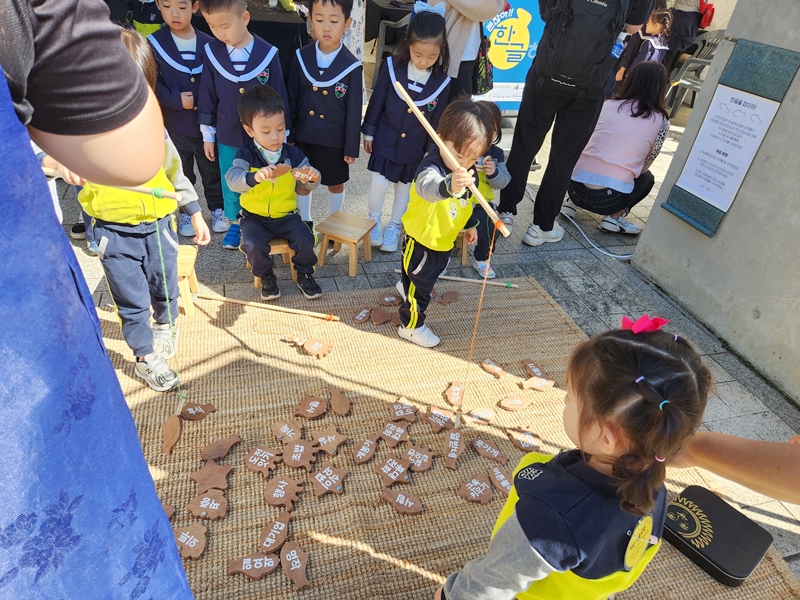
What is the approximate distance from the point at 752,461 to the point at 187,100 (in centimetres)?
339

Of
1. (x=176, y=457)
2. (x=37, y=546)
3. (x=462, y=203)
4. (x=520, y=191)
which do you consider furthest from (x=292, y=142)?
(x=37, y=546)

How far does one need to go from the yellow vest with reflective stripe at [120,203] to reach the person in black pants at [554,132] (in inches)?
103

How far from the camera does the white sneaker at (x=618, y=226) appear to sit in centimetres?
438

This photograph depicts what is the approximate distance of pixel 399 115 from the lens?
11.1ft

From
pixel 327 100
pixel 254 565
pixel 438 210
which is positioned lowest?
pixel 254 565

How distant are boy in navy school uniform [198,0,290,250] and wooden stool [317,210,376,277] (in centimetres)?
67

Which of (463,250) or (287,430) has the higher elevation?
(463,250)

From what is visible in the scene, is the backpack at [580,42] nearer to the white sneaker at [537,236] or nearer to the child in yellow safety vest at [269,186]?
the white sneaker at [537,236]

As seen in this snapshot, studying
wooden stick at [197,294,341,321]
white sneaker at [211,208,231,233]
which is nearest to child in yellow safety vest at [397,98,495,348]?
wooden stick at [197,294,341,321]

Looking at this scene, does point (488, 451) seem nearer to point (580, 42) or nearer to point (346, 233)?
point (346, 233)

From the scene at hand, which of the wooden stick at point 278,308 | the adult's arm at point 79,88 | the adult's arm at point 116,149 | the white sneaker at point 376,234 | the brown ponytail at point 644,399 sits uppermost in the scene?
Answer: the adult's arm at point 79,88

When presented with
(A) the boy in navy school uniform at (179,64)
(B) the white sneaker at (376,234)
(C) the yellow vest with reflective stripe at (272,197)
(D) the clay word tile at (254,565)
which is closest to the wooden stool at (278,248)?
(C) the yellow vest with reflective stripe at (272,197)

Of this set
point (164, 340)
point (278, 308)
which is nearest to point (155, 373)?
point (164, 340)

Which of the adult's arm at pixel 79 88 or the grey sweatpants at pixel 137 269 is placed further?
the grey sweatpants at pixel 137 269
